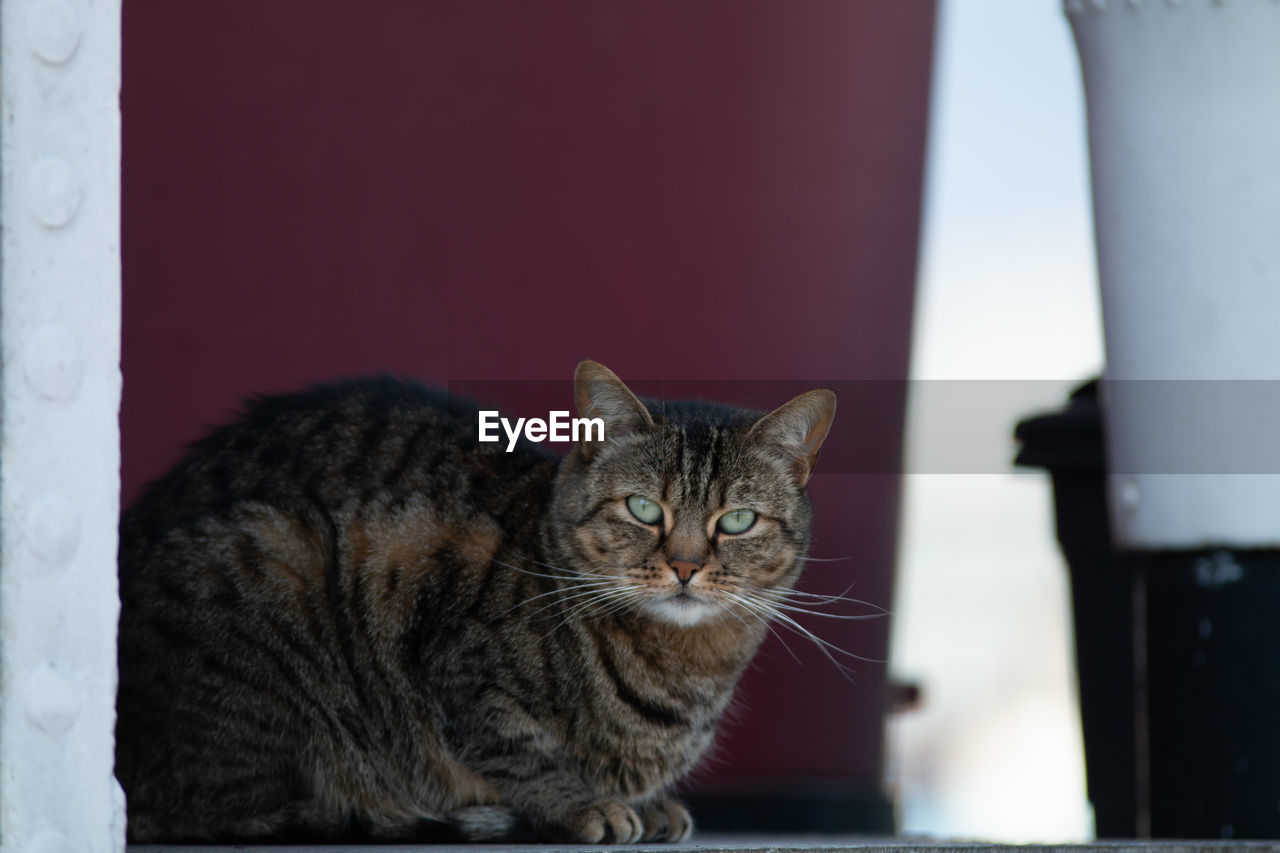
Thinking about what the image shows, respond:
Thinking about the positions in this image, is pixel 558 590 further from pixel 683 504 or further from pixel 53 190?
pixel 53 190

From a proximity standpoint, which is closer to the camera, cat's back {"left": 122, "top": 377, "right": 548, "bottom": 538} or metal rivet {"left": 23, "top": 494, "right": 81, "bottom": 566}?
metal rivet {"left": 23, "top": 494, "right": 81, "bottom": 566}

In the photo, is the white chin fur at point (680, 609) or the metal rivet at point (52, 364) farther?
the white chin fur at point (680, 609)

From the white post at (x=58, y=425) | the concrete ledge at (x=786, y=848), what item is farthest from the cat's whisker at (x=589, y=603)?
the white post at (x=58, y=425)

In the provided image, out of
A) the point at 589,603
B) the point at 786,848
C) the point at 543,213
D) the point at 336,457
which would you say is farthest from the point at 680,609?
the point at 543,213

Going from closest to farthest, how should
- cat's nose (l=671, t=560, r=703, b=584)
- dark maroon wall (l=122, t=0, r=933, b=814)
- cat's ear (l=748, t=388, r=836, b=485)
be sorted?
cat's nose (l=671, t=560, r=703, b=584), cat's ear (l=748, t=388, r=836, b=485), dark maroon wall (l=122, t=0, r=933, b=814)

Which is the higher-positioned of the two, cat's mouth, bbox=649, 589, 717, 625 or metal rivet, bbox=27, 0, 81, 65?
metal rivet, bbox=27, 0, 81, 65

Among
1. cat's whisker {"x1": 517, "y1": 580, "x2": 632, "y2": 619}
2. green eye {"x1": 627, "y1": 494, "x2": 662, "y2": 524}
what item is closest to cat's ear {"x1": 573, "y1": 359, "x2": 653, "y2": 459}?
green eye {"x1": 627, "y1": 494, "x2": 662, "y2": 524}

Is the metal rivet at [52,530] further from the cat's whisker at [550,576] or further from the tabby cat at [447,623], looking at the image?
the cat's whisker at [550,576]

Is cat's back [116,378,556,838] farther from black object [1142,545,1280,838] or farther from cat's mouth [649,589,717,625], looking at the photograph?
black object [1142,545,1280,838]
